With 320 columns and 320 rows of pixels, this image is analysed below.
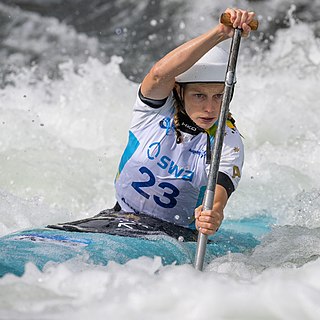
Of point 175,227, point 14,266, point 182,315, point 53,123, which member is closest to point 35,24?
point 53,123

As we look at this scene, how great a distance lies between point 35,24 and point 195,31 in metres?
1.72

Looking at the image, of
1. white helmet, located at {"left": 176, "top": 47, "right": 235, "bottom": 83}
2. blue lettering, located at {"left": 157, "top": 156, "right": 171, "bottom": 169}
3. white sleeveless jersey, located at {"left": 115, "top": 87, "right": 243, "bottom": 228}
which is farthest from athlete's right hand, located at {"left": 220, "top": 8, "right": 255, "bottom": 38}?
blue lettering, located at {"left": 157, "top": 156, "right": 171, "bottom": 169}

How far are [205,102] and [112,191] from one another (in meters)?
2.28

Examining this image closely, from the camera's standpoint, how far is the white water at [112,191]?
1.89m

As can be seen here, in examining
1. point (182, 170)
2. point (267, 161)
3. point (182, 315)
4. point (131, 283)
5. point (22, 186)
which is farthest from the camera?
point (267, 161)

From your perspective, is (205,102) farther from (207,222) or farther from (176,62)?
(207,222)

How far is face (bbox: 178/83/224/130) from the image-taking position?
3004 mm

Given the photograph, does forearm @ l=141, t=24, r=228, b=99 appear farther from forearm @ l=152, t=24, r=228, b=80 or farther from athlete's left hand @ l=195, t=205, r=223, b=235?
athlete's left hand @ l=195, t=205, r=223, b=235

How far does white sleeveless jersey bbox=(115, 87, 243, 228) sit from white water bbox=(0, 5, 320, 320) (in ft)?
1.10

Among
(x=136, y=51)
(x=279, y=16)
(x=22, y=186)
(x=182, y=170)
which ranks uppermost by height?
(x=279, y=16)

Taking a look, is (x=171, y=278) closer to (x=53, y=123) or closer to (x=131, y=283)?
(x=131, y=283)

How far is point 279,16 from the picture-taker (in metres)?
8.77

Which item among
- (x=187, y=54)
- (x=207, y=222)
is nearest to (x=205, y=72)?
(x=187, y=54)

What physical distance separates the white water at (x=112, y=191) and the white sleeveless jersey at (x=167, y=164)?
34 cm
